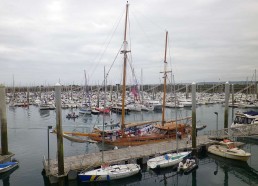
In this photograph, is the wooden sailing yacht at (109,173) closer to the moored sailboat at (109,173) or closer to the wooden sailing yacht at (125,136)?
the moored sailboat at (109,173)

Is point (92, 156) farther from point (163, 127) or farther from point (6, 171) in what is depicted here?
point (163, 127)

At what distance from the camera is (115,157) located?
2636cm

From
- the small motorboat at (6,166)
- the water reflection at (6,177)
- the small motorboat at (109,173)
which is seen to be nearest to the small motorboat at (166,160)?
the small motorboat at (109,173)

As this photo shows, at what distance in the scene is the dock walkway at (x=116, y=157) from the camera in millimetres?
23202

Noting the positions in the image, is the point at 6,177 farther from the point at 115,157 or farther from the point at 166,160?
the point at 166,160

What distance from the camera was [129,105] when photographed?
8275 cm

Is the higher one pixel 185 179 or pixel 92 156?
pixel 92 156

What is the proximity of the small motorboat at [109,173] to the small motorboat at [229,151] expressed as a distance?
36.2 feet

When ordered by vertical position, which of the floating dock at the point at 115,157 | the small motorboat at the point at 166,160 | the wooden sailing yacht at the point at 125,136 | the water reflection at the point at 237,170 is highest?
the wooden sailing yacht at the point at 125,136

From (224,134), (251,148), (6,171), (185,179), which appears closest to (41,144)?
(6,171)

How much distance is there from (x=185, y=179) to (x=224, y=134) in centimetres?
1349

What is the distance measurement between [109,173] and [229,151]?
48.1 feet

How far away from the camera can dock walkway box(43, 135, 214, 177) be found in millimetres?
23202

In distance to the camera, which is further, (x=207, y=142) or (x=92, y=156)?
(x=207, y=142)
